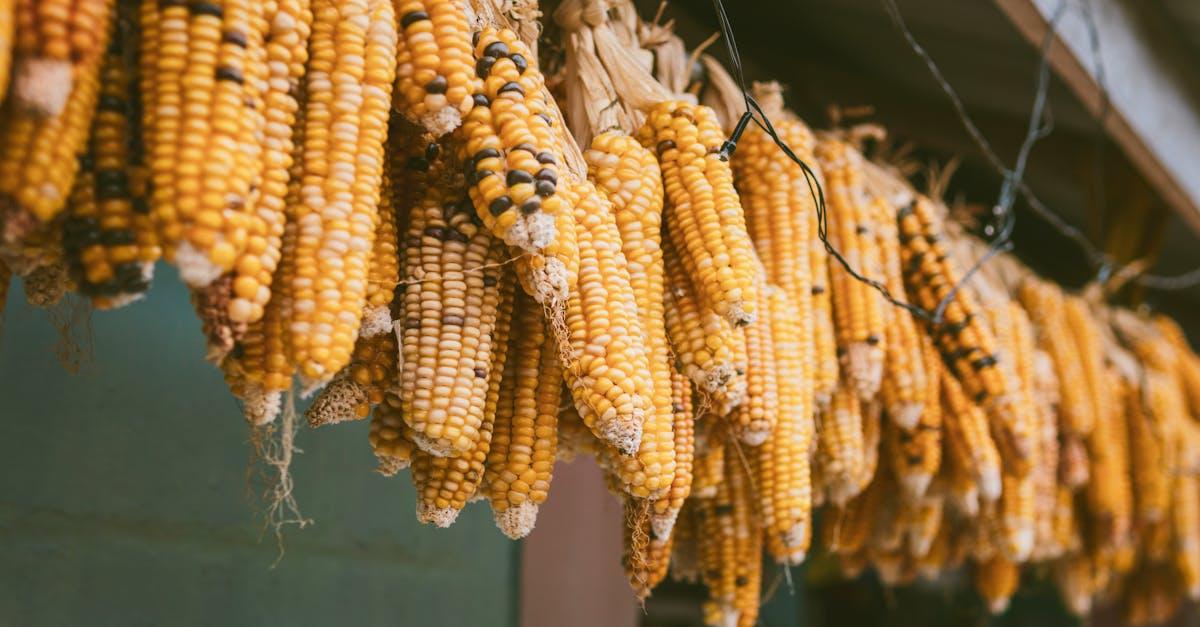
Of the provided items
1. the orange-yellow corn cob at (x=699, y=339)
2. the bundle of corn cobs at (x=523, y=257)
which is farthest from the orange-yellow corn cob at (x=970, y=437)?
the orange-yellow corn cob at (x=699, y=339)

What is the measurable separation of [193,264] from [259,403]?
9.8 inches

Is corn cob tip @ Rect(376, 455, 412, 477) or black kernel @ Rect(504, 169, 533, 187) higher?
black kernel @ Rect(504, 169, 533, 187)

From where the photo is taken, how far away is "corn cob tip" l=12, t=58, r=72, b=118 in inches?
35.6

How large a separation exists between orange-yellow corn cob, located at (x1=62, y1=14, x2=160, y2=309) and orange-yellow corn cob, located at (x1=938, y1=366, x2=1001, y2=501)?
1935 millimetres

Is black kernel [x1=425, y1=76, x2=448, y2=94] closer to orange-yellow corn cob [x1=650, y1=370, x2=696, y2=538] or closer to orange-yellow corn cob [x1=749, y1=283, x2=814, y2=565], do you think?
orange-yellow corn cob [x1=650, y1=370, x2=696, y2=538]

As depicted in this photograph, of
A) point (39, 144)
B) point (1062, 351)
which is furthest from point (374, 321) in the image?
point (1062, 351)

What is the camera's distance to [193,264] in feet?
3.22

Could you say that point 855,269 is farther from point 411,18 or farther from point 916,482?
point 411,18

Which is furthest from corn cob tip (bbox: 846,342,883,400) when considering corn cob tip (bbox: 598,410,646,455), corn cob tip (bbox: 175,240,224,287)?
corn cob tip (bbox: 175,240,224,287)

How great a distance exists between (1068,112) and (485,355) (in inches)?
132

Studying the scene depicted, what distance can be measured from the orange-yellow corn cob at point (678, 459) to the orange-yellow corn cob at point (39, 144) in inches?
35.9

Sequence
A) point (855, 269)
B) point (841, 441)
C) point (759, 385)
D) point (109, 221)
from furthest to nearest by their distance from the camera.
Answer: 1. point (855, 269)
2. point (841, 441)
3. point (759, 385)
4. point (109, 221)

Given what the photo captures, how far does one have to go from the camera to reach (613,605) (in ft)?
10.3

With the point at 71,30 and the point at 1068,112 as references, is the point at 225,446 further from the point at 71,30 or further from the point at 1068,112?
the point at 1068,112
